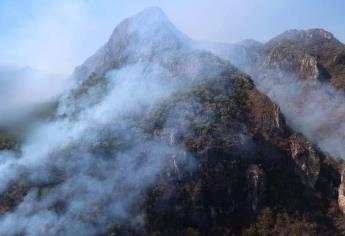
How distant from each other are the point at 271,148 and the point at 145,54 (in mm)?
32124

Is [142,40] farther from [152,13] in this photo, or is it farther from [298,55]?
[298,55]

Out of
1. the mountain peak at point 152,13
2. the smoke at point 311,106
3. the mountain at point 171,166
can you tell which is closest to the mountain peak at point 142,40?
the mountain peak at point 152,13

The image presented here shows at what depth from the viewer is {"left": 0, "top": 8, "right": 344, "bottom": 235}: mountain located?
72250 mm

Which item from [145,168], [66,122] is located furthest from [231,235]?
[66,122]

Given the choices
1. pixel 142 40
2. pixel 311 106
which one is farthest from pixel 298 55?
pixel 142 40

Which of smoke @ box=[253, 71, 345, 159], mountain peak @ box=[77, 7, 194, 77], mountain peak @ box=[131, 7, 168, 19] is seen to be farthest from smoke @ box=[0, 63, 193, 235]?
smoke @ box=[253, 71, 345, 159]

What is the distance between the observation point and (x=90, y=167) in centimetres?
7838

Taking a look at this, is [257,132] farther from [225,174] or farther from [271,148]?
[225,174]

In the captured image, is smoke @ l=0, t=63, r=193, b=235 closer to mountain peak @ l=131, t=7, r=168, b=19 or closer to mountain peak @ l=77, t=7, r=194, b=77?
mountain peak @ l=77, t=7, r=194, b=77

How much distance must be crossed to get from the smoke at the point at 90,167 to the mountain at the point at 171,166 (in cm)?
14

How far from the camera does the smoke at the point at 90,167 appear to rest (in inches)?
2724

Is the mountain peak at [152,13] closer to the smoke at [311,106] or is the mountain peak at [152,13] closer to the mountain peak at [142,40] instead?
the mountain peak at [142,40]

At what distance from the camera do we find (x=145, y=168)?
79438mm

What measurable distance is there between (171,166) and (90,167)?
10802mm
